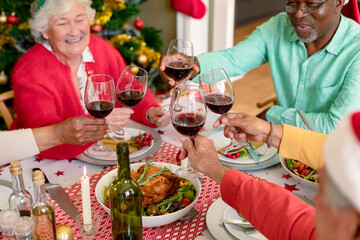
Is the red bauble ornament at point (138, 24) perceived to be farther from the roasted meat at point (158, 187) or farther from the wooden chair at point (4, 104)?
the roasted meat at point (158, 187)

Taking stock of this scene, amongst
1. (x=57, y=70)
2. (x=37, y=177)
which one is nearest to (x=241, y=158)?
(x=37, y=177)

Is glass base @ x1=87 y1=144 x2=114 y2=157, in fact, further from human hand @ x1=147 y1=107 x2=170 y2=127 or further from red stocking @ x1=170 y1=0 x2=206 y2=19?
red stocking @ x1=170 y1=0 x2=206 y2=19

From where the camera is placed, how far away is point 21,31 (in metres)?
2.64

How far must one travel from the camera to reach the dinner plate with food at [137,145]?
1505mm

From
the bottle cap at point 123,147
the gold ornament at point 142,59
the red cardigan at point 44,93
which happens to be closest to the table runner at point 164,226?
the bottle cap at point 123,147

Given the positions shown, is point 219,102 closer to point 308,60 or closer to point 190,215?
point 190,215

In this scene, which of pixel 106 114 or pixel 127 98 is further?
pixel 127 98

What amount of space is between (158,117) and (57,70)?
59 cm

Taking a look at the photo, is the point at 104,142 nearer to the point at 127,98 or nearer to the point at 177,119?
the point at 127,98

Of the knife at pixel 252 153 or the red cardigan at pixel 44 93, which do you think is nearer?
the knife at pixel 252 153

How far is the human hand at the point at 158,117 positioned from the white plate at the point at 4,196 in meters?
0.70

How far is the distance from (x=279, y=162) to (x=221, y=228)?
0.47 m

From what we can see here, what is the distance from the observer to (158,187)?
1.19m

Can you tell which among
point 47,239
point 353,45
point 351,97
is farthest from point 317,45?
Answer: point 47,239
